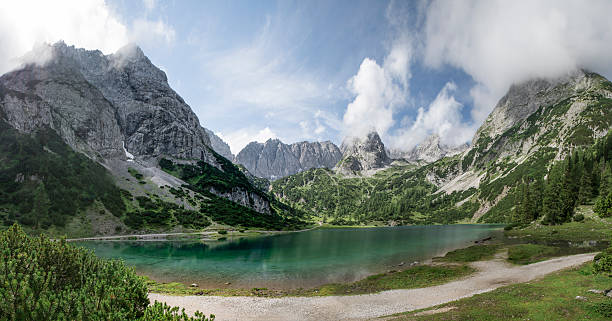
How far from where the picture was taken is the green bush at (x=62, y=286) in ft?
33.8

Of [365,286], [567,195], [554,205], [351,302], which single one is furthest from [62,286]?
[567,195]

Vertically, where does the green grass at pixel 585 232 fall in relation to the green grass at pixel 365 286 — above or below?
above

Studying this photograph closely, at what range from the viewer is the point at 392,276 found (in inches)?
1908

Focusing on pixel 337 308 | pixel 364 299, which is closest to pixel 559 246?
pixel 364 299

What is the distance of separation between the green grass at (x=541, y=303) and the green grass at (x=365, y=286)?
1449cm

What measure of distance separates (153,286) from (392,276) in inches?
1714

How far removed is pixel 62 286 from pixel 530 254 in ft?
241

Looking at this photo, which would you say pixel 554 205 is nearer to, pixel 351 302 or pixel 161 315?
pixel 351 302

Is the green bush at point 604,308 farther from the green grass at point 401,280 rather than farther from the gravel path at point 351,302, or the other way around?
the green grass at point 401,280

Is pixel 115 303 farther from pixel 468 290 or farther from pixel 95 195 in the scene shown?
pixel 95 195

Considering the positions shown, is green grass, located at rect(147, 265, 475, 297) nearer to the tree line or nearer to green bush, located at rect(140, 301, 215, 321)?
green bush, located at rect(140, 301, 215, 321)

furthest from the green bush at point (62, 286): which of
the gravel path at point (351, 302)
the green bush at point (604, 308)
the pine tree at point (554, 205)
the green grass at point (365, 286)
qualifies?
the pine tree at point (554, 205)

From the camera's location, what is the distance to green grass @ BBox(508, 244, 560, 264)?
50428 mm

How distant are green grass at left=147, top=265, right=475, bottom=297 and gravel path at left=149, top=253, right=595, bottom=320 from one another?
294 cm
